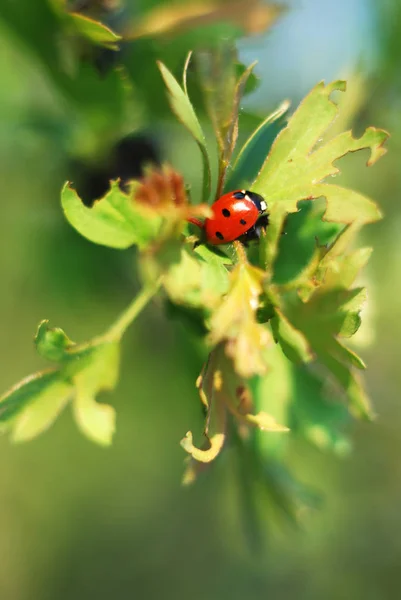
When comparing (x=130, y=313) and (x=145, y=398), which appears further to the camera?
(x=145, y=398)

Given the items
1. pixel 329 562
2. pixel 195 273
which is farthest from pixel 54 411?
pixel 329 562

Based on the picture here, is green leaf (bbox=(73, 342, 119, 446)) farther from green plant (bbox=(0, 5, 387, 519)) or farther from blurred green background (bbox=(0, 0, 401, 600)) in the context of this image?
blurred green background (bbox=(0, 0, 401, 600))

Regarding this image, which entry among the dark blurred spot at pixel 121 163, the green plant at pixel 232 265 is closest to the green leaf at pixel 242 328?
the green plant at pixel 232 265

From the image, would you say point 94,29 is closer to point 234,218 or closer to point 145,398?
point 234,218

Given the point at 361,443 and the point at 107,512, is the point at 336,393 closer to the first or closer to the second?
the point at 361,443

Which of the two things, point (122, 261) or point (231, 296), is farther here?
point (122, 261)

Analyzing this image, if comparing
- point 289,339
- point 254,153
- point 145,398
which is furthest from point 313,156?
point 145,398

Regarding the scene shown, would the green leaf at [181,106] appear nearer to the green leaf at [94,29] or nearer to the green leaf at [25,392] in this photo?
the green leaf at [94,29]
